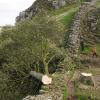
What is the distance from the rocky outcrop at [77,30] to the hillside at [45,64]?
126 mm

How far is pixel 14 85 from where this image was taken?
4112 cm

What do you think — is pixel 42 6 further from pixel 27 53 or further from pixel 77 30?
pixel 27 53

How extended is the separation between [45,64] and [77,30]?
16625 millimetres

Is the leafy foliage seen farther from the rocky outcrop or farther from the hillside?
the rocky outcrop

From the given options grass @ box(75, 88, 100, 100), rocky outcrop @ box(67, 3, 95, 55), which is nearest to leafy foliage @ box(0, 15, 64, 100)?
rocky outcrop @ box(67, 3, 95, 55)

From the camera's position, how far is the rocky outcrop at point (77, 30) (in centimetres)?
4986

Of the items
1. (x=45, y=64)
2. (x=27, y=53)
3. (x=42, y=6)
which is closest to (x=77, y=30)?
(x=27, y=53)

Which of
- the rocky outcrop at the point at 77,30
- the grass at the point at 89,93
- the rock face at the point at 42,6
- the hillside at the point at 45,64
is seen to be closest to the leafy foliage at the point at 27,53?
the hillside at the point at 45,64

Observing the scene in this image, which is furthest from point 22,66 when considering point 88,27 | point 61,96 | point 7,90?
point 88,27

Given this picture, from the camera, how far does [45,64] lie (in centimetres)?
4184

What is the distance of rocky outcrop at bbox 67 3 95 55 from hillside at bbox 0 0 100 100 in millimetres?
126

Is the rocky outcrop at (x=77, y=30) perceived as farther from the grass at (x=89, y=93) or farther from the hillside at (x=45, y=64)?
the grass at (x=89, y=93)

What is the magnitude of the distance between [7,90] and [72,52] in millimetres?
11880

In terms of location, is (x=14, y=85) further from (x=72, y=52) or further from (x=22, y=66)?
(x=72, y=52)
